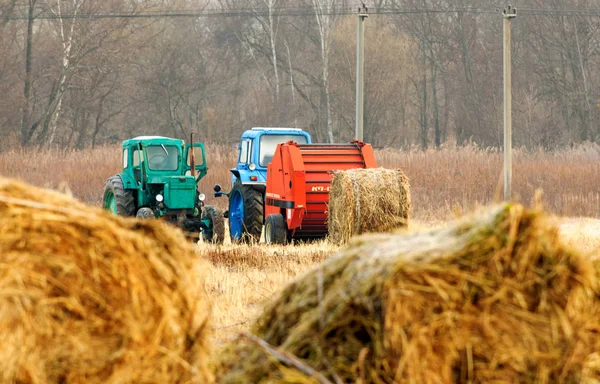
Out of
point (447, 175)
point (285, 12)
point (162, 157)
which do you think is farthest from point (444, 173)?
point (285, 12)

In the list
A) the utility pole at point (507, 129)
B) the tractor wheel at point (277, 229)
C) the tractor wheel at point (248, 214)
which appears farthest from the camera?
the utility pole at point (507, 129)

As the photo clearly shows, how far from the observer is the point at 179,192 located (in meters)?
16.4

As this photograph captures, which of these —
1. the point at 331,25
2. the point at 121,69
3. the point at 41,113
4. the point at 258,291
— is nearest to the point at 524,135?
the point at 331,25

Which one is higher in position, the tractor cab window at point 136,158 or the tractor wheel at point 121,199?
the tractor cab window at point 136,158

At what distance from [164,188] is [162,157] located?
0.84 m

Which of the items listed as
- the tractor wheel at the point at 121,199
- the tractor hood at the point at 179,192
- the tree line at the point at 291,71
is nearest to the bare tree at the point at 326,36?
the tree line at the point at 291,71

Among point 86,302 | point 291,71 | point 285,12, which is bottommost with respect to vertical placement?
point 86,302

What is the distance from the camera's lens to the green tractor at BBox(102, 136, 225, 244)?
16375 mm

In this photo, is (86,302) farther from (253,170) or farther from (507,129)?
(507,129)

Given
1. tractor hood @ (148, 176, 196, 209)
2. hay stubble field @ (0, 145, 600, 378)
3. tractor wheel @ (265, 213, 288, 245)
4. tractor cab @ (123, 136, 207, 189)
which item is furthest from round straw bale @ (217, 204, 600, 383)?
hay stubble field @ (0, 145, 600, 378)

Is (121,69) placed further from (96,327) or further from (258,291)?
(96,327)

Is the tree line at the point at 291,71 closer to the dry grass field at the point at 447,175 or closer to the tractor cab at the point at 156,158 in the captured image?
the dry grass field at the point at 447,175

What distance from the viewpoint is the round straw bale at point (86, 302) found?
3787mm

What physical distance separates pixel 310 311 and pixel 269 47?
49753 mm
